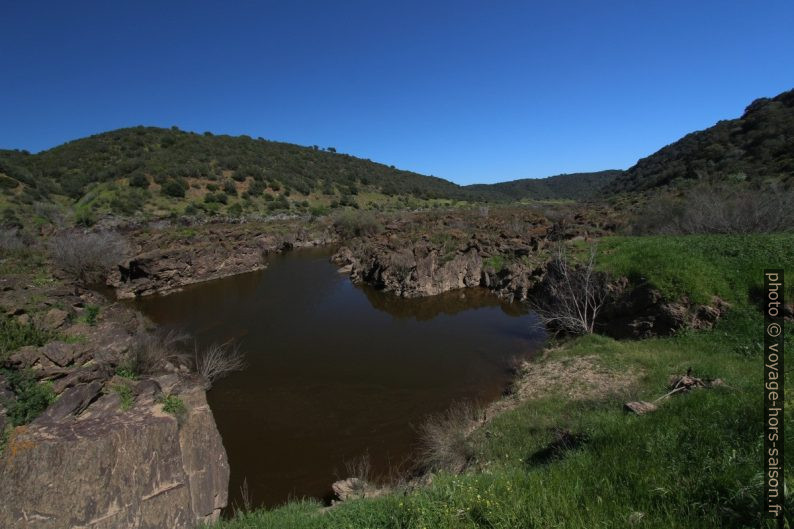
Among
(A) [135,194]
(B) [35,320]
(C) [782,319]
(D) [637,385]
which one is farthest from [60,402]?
(A) [135,194]

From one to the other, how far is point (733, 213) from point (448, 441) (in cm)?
1941

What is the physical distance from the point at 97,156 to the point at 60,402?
8076cm

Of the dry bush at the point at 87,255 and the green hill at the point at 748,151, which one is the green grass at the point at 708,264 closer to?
the green hill at the point at 748,151

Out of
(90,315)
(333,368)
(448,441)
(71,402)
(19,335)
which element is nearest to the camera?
(71,402)

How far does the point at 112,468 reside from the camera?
605 centimetres

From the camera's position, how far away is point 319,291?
25.2 meters

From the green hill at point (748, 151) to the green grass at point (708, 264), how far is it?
72.0 ft

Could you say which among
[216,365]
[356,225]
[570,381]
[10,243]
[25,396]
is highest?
[356,225]

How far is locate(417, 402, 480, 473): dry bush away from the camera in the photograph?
25.8 feet

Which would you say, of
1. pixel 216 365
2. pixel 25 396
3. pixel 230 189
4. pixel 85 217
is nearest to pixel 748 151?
pixel 216 365

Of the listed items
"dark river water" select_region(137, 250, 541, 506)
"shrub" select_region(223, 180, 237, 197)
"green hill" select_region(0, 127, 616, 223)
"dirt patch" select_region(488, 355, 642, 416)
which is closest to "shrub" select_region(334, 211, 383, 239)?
"green hill" select_region(0, 127, 616, 223)

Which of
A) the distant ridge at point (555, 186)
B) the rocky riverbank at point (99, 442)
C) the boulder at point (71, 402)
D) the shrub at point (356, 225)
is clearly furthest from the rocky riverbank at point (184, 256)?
the distant ridge at point (555, 186)

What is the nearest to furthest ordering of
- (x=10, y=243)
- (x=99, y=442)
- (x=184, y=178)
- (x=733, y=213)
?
(x=99, y=442)
(x=733, y=213)
(x=10, y=243)
(x=184, y=178)

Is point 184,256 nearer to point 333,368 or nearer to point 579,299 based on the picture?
point 333,368
